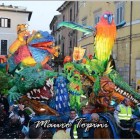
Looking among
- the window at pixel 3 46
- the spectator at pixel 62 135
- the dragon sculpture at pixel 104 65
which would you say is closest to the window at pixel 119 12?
the dragon sculpture at pixel 104 65

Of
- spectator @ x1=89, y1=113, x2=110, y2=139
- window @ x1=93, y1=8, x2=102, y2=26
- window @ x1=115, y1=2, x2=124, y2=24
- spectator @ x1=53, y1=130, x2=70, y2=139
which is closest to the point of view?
spectator @ x1=53, y1=130, x2=70, y2=139

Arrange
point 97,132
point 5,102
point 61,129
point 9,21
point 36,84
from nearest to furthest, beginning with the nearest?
1. point 97,132
2. point 61,129
3. point 36,84
4. point 5,102
5. point 9,21

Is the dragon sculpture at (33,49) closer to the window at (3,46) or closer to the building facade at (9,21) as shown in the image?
the window at (3,46)

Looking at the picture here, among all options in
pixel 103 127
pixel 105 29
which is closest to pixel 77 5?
pixel 105 29

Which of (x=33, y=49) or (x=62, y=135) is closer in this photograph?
(x=62, y=135)

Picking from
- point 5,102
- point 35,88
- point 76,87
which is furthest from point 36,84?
point 5,102

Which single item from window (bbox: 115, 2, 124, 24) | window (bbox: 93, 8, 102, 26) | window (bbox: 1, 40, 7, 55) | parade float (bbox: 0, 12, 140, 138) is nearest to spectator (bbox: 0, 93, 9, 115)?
parade float (bbox: 0, 12, 140, 138)

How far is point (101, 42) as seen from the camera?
8.95 m

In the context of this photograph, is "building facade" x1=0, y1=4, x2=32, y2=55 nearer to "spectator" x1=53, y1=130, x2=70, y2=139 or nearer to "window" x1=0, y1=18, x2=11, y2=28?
"window" x1=0, y1=18, x2=11, y2=28

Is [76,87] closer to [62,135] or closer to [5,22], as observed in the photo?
[62,135]

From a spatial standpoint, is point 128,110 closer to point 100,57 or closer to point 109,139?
point 109,139

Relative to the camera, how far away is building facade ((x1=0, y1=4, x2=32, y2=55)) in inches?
1153

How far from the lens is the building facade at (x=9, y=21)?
96.1 feet

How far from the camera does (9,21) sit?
2972 cm
